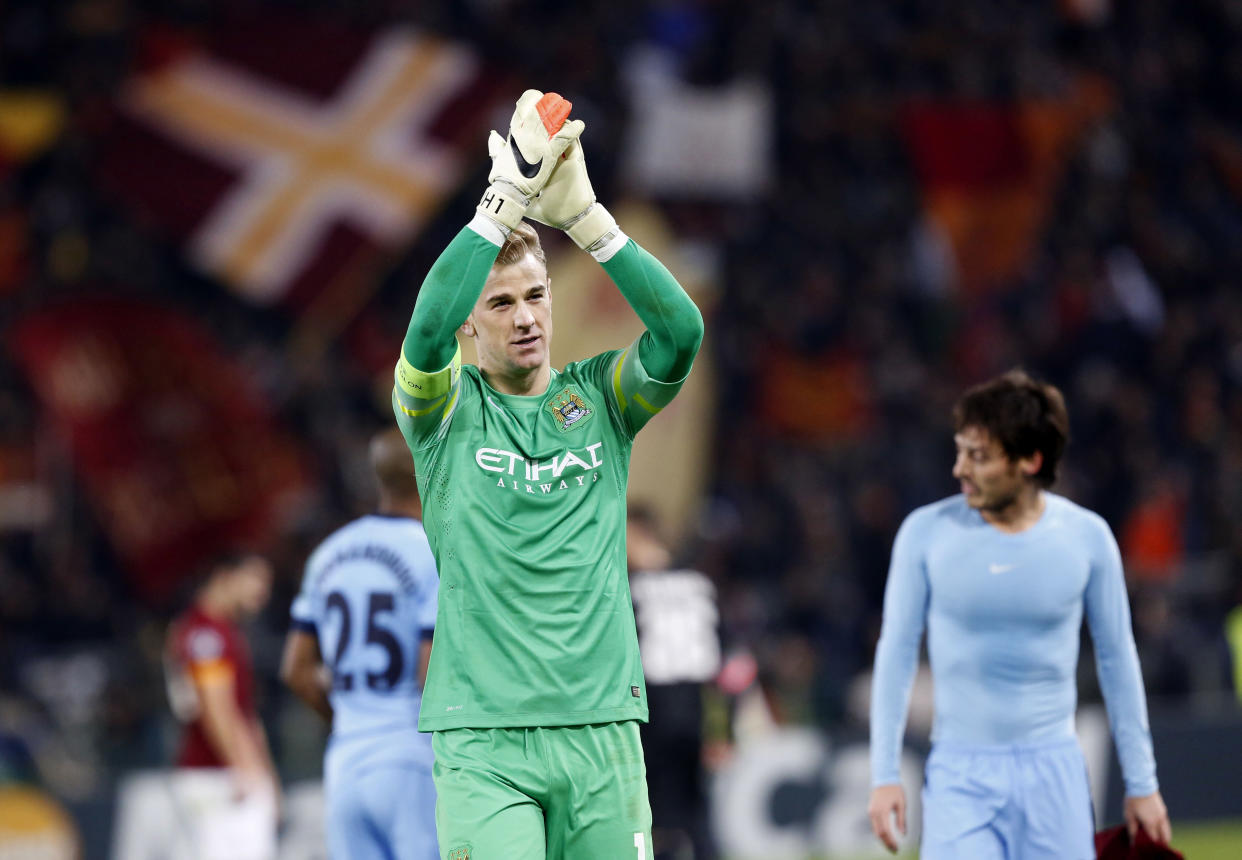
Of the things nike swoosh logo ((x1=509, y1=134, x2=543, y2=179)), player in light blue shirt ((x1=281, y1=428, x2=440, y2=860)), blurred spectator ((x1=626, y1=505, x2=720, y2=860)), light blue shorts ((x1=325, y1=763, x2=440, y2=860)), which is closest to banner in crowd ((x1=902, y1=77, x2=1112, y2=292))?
blurred spectator ((x1=626, y1=505, x2=720, y2=860))

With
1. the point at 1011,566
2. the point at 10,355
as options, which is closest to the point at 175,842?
the point at 1011,566

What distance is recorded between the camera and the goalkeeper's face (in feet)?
12.7

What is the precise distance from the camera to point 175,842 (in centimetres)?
904

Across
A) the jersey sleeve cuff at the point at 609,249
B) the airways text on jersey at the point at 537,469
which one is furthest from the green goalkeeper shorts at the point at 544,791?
the jersey sleeve cuff at the point at 609,249

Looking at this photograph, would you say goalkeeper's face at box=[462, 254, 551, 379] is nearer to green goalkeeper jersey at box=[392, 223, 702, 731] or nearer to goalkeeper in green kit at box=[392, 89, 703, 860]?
goalkeeper in green kit at box=[392, 89, 703, 860]

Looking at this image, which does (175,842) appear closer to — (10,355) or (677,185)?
(10,355)

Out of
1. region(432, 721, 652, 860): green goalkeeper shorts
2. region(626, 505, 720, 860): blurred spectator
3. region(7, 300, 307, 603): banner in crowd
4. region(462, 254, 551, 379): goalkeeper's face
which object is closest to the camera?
region(432, 721, 652, 860): green goalkeeper shorts

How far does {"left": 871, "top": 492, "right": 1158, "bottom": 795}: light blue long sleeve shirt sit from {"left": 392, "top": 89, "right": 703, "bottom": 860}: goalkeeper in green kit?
1.29m

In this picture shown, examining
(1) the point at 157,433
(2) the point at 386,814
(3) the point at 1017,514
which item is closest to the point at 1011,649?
(3) the point at 1017,514

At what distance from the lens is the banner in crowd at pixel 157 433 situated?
45.9 ft

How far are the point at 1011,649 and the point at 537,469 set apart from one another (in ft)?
5.57

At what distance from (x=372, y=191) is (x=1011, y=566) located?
1330 cm

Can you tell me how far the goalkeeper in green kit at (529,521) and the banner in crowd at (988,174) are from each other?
14.5m

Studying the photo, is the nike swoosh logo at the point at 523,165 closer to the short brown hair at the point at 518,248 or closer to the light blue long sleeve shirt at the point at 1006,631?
the short brown hair at the point at 518,248
